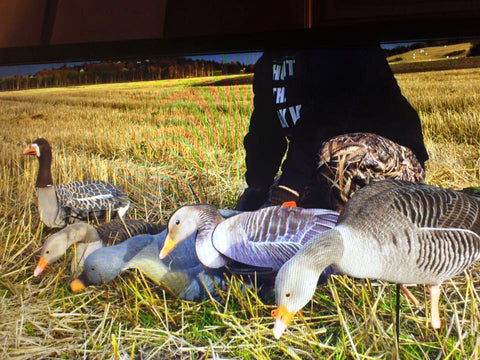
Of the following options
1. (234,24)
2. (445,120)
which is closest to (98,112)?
(445,120)

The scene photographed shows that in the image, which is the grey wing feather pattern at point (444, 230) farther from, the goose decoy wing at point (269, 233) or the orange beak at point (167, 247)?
the orange beak at point (167, 247)

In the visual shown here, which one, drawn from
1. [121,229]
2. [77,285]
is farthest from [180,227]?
[77,285]

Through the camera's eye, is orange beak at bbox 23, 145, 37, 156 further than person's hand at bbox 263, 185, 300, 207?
Yes

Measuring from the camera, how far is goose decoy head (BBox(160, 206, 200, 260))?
1.10 m

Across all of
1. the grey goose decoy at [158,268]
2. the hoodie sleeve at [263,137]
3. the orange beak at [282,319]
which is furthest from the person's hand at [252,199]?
the orange beak at [282,319]

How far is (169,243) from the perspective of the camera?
1098mm

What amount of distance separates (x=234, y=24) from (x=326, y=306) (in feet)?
5.18

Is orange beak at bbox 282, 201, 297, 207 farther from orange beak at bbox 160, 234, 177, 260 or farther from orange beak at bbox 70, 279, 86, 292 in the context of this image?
orange beak at bbox 70, 279, 86, 292

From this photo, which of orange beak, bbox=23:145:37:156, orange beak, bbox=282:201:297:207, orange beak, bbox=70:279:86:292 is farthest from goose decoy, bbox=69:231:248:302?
orange beak, bbox=23:145:37:156

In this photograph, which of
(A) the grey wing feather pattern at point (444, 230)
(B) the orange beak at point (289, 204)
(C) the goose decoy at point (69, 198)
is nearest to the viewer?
(A) the grey wing feather pattern at point (444, 230)

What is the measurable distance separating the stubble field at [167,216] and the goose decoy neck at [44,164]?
0.06 ft

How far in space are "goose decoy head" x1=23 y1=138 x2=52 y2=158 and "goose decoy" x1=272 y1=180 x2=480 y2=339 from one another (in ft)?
2.22

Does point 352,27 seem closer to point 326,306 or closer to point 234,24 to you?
point 326,306

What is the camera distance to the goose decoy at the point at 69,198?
3.87 ft
